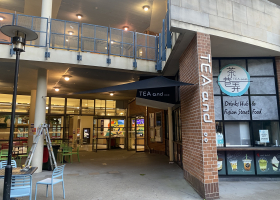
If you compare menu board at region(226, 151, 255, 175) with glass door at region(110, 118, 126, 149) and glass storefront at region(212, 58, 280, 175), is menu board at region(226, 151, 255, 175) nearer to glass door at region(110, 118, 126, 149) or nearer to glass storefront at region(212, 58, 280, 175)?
glass storefront at region(212, 58, 280, 175)

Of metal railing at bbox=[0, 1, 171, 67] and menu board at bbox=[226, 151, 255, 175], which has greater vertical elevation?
Result: metal railing at bbox=[0, 1, 171, 67]

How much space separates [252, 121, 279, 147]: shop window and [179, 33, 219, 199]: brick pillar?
8.00ft

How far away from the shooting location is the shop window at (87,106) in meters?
16.3

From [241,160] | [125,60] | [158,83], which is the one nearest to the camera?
[158,83]

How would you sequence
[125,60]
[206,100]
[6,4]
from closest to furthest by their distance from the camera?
[206,100] → [125,60] → [6,4]

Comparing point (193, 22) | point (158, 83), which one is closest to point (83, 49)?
point (158, 83)

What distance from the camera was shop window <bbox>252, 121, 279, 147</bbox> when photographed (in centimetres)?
678

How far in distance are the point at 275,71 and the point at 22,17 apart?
9.27 metres

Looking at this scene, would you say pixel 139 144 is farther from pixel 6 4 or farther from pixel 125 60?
pixel 6 4

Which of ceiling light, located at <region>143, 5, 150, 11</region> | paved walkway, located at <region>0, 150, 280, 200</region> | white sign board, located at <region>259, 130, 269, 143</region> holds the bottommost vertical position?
paved walkway, located at <region>0, 150, 280, 200</region>

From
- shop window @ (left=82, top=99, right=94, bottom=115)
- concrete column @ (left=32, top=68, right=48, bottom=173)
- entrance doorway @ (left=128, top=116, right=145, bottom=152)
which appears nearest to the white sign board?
concrete column @ (left=32, top=68, right=48, bottom=173)

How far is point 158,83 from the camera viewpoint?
231 inches

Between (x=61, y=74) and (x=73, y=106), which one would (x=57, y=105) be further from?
(x=61, y=74)

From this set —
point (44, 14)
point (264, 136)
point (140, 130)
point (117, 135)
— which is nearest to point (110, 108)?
point (117, 135)
